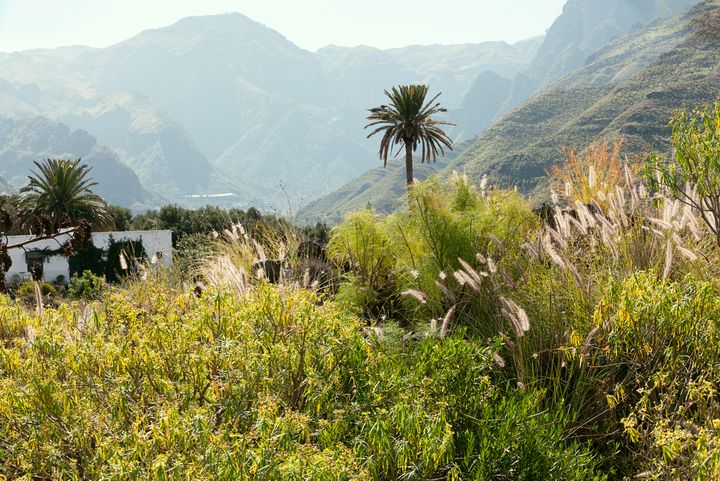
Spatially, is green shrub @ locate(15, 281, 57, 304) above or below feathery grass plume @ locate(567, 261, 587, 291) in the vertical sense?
below

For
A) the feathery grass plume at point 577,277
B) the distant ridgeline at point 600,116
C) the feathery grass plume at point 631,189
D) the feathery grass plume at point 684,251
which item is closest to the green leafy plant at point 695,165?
the feathery grass plume at point 631,189

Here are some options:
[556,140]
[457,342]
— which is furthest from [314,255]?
[556,140]

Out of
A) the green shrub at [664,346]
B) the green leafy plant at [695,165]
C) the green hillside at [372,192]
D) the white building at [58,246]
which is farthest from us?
the green hillside at [372,192]

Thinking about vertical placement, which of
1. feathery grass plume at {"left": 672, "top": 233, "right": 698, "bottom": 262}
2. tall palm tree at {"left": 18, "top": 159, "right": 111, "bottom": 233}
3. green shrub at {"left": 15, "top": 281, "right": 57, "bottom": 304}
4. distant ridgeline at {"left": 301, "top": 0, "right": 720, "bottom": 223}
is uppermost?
distant ridgeline at {"left": 301, "top": 0, "right": 720, "bottom": 223}

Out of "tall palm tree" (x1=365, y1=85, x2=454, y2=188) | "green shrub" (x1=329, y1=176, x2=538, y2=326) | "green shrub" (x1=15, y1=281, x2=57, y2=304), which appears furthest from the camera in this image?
"tall palm tree" (x1=365, y1=85, x2=454, y2=188)

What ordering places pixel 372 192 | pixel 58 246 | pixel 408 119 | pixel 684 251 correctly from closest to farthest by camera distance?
pixel 684 251
pixel 408 119
pixel 58 246
pixel 372 192

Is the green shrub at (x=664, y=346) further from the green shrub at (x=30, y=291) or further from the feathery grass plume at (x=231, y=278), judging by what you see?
the green shrub at (x=30, y=291)

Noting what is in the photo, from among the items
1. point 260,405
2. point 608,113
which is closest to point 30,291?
point 260,405

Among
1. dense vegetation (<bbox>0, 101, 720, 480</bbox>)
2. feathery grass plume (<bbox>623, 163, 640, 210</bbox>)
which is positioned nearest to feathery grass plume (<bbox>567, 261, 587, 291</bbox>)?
dense vegetation (<bbox>0, 101, 720, 480</bbox>)

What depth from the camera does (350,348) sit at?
459cm

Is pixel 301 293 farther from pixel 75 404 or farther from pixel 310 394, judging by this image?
pixel 75 404

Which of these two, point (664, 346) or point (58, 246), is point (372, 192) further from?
point (664, 346)

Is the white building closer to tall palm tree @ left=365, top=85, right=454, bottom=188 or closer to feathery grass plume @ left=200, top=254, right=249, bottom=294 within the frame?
tall palm tree @ left=365, top=85, right=454, bottom=188

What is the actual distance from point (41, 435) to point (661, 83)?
93308 millimetres
